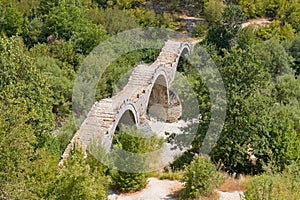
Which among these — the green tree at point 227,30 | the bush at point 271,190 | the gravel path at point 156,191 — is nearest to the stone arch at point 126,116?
the gravel path at point 156,191

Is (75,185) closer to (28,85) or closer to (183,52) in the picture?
(28,85)

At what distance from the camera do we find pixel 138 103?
3134 cm

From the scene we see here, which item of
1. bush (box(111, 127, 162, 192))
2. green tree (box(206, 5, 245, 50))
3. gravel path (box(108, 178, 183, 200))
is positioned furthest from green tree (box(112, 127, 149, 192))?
green tree (box(206, 5, 245, 50))

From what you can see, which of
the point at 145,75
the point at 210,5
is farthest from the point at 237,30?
the point at 145,75

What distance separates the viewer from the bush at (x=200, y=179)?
20.3m

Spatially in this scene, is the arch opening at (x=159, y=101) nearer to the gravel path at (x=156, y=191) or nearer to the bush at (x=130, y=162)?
the gravel path at (x=156, y=191)

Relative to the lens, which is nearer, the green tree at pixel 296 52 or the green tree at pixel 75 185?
the green tree at pixel 75 185

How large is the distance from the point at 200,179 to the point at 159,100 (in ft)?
68.7

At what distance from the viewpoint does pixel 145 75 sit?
35312 mm

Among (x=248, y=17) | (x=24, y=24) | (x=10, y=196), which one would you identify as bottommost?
(x=10, y=196)

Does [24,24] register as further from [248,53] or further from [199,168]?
[199,168]

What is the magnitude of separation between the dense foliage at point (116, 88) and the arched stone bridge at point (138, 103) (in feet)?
6.55

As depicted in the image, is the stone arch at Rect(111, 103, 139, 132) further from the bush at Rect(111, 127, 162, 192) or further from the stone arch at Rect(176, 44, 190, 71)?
the stone arch at Rect(176, 44, 190, 71)

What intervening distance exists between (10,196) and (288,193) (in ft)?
→ 30.8
